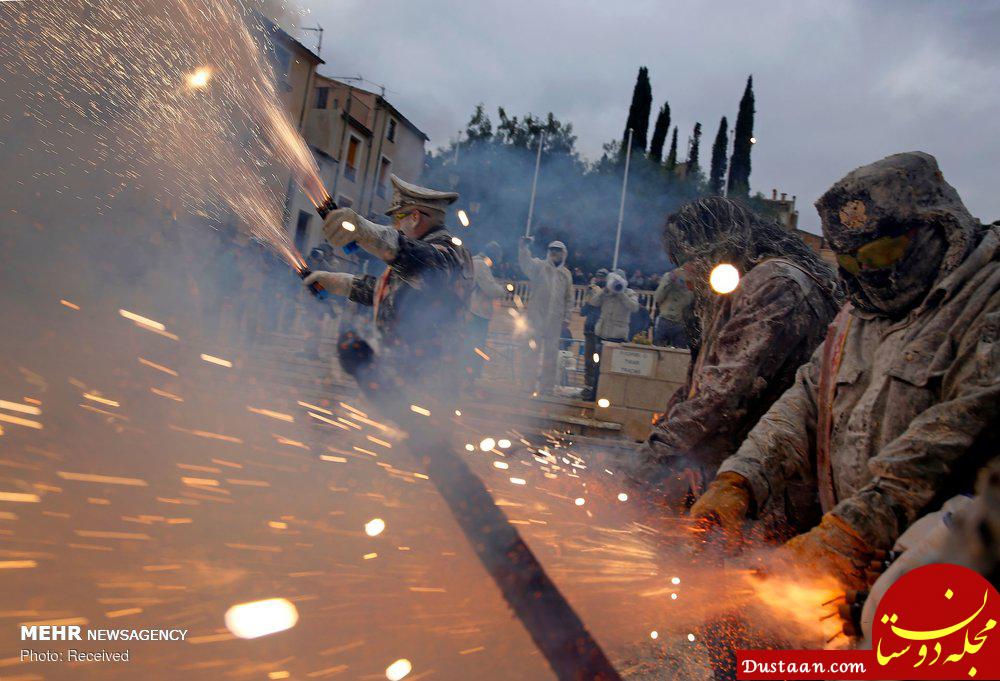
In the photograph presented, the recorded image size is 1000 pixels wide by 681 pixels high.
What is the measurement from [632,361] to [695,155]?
38.6 metres

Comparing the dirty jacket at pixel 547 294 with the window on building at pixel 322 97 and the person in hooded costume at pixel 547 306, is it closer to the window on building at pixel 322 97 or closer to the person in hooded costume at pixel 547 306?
the person in hooded costume at pixel 547 306

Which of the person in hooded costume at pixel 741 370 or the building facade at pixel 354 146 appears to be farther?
the building facade at pixel 354 146

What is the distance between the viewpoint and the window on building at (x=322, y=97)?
29.6 m

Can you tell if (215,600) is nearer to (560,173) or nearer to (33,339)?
(33,339)

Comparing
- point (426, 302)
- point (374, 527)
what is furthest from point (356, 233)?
point (374, 527)

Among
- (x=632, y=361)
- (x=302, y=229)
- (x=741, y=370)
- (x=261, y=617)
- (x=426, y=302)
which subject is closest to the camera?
(x=261, y=617)

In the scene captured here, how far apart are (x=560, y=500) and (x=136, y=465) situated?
2.09 meters

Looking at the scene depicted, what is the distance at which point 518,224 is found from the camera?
89.7 ft

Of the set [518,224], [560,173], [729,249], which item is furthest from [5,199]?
[560,173]

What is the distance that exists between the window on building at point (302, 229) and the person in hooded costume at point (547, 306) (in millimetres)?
15684

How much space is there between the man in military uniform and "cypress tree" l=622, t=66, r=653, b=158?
34.2 meters

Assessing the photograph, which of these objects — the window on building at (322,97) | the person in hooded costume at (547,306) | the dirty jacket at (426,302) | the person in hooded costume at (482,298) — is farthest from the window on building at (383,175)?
the dirty jacket at (426,302)

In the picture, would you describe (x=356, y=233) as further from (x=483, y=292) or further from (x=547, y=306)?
(x=547, y=306)

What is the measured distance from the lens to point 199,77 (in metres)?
4.34
